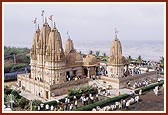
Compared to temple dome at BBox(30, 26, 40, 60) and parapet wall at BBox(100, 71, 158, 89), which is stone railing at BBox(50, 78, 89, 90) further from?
temple dome at BBox(30, 26, 40, 60)

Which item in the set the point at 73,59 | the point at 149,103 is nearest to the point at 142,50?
the point at 73,59

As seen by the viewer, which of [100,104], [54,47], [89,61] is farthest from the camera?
[89,61]

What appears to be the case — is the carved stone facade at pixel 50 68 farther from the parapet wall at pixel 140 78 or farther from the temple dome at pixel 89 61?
the parapet wall at pixel 140 78

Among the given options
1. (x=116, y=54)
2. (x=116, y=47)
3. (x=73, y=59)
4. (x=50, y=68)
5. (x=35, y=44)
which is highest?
(x=35, y=44)

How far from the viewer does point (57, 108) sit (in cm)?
1309

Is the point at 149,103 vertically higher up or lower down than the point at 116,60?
lower down

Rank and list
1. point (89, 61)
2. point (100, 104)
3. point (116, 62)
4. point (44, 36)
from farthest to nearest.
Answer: point (89, 61), point (116, 62), point (44, 36), point (100, 104)

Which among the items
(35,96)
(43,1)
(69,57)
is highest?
(43,1)

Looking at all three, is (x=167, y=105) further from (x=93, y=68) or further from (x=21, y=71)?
(x=21, y=71)

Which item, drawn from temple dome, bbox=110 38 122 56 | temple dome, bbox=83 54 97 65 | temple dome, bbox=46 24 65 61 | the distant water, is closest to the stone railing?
temple dome, bbox=46 24 65 61

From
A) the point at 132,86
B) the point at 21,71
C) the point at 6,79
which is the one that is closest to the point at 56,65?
the point at 132,86

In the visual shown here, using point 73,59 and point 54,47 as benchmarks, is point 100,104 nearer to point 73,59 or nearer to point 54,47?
point 54,47

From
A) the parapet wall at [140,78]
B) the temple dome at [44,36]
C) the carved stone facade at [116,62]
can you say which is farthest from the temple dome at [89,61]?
the temple dome at [44,36]

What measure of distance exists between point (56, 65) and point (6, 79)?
7502mm
